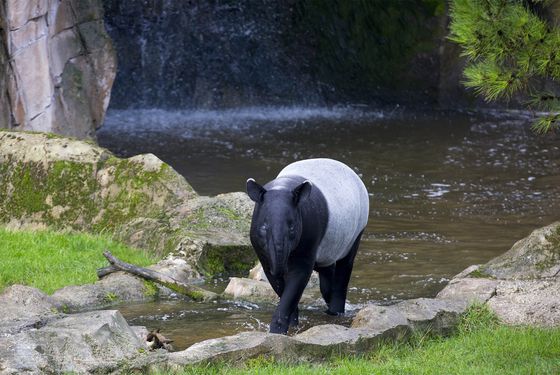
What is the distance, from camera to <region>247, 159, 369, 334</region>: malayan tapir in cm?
755

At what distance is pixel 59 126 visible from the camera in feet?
52.6

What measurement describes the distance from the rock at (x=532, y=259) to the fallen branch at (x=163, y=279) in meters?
2.42

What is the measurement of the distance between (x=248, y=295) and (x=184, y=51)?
15461 millimetres

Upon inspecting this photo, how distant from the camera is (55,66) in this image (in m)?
16.0

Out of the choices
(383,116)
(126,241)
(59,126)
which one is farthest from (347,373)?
(383,116)

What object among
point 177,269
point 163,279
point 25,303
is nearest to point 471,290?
point 163,279

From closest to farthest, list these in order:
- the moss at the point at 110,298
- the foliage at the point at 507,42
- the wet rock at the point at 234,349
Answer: the wet rock at the point at 234,349, the foliage at the point at 507,42, the moss at the point at 110,298

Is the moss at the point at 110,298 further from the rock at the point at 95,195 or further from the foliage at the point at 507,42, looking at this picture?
the foliage at the point at 507,42

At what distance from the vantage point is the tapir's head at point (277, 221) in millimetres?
7488

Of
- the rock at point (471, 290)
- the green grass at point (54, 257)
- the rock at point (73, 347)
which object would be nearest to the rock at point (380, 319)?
the rock at point (471, 290)

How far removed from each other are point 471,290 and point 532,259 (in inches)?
39.4

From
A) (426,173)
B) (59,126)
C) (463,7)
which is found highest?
(463,7)

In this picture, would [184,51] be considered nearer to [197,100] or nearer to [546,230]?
[197,100]

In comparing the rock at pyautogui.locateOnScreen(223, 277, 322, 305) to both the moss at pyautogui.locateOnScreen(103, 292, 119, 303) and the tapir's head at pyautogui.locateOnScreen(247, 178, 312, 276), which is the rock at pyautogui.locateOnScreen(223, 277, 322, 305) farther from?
the tapir's head at pyautogui.locateOnScreen(247, 178, 312, 276)
